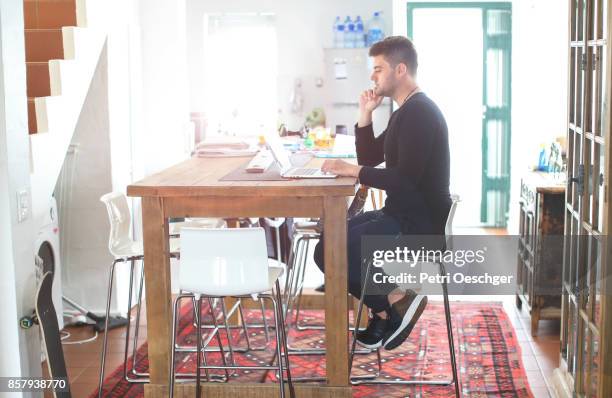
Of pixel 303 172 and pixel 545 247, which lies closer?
pixel 303 172

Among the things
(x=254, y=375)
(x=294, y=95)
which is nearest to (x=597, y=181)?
(x=254, y=375)

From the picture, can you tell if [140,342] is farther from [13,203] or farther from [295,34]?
[295,34]

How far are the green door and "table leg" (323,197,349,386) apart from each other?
20.4ft

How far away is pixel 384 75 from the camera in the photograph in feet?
14.0

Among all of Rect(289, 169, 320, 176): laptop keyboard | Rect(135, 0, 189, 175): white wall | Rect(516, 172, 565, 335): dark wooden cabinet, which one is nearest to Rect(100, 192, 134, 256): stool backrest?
Rect(289, 169, 320, 176): laptop keyboard

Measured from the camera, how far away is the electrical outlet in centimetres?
344

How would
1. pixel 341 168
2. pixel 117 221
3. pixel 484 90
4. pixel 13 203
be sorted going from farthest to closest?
pixel 484 90, pixel 117 221, pixel 341 168, pixel 13 203

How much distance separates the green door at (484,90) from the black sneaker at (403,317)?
5945mm

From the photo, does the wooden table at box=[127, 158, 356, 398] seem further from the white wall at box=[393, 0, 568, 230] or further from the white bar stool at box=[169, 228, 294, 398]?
the white wall at box=[393, 0, 568, 230]

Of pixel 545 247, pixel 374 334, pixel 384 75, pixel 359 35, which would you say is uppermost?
pixel 359 35

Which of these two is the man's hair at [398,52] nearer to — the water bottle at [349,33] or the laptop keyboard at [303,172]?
the laptop keyboard at [303,172]

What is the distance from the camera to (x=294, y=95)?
433 inches

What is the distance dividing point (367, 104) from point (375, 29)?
6.19 meters

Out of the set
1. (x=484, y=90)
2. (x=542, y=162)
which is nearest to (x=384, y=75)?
(x=542, y=162)
